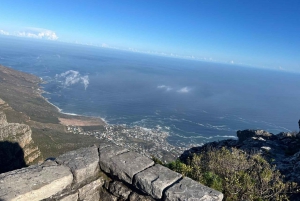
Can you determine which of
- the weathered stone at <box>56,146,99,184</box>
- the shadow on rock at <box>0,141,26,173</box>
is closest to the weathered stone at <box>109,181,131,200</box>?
the weathered stone at <box>56,146,99,184</box>

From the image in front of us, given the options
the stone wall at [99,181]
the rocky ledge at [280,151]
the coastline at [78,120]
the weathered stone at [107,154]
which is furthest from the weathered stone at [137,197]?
the coastline at [78,120]

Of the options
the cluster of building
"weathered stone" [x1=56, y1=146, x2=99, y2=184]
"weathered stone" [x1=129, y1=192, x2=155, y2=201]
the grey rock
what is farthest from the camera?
the cluster of building

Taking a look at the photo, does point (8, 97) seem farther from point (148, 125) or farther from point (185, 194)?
point (185, 194)

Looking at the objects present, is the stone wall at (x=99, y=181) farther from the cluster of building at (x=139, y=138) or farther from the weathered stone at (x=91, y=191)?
the cluster of building at (x=139, y=138)

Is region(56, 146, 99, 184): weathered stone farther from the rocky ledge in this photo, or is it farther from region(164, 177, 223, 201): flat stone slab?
the rocky ledge

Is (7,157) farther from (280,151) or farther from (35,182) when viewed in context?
(35,182)

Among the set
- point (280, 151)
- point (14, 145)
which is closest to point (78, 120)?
point (14, 145)

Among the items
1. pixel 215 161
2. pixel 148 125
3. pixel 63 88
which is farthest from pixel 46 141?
pixel 63 88
